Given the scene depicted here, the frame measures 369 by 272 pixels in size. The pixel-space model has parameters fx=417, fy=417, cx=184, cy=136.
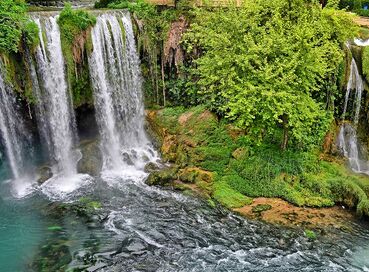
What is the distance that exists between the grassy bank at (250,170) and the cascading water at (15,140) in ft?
20.8

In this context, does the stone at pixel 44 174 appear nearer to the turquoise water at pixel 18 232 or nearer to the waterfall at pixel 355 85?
the turquoise water at pixel 18 232

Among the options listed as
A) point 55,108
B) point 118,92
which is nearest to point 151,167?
point 118,92

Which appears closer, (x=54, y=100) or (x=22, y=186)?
(x=22, y=186)

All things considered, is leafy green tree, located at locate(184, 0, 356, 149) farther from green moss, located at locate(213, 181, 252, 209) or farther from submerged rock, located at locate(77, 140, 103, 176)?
submerged rock, located at locate(77, 140, 103, 176)

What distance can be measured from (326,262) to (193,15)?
47.6 feet

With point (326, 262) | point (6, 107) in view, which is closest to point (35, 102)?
point (6, 107)

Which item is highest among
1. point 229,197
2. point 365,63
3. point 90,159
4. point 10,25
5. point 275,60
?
point 10,25

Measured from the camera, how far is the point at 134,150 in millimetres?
20734

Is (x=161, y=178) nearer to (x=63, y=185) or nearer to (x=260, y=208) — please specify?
(x=63, y=185)

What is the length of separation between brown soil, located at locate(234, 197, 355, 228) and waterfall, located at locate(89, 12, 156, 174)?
6182 millimetres

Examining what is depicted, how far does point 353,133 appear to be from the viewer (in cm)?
2006

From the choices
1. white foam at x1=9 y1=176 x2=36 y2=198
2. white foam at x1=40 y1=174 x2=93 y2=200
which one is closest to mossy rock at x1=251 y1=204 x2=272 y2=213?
white foam at x1=40 y1=174 x2=93 y2=200

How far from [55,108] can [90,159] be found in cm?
279

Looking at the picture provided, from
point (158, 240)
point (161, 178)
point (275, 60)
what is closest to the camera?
point (158, 240)
